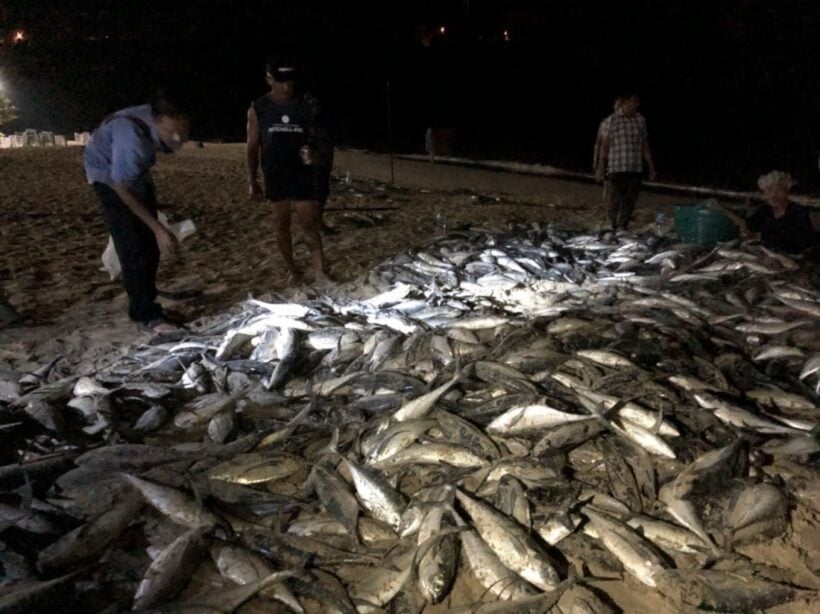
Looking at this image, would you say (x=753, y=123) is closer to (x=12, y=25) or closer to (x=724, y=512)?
(x=724, y=512)

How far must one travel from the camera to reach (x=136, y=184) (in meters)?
5.15

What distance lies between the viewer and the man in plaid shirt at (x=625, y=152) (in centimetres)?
877

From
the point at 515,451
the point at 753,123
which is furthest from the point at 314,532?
the point at 753,123

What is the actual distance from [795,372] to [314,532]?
350 centimetres

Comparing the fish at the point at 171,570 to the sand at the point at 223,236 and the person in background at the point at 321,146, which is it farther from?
the person in background at the point at 321,146

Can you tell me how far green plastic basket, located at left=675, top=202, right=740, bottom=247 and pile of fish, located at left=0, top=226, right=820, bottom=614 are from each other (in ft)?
8.34

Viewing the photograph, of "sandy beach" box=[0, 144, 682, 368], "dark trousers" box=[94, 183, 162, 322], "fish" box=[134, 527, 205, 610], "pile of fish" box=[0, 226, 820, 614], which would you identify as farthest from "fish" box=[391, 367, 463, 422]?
"dark trousers" box=[94, 183, 162, 322]

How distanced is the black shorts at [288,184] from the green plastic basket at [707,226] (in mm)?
4611

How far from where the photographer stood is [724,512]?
316 cm

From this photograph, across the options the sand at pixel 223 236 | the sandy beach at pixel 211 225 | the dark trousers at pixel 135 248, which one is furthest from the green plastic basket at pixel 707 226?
the dark trousers at pixel 135 248

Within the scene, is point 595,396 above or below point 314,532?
above

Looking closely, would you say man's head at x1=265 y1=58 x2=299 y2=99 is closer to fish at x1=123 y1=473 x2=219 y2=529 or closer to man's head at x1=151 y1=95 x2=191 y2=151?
man's head at x1=151 y1=95 x2=191 y2=151

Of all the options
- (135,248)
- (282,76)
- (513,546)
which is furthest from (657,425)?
(282,76)

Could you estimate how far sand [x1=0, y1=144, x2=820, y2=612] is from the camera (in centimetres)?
510
